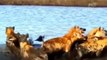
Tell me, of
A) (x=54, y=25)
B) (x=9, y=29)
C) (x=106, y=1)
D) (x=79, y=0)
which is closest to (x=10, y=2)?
(x=79, y=0)

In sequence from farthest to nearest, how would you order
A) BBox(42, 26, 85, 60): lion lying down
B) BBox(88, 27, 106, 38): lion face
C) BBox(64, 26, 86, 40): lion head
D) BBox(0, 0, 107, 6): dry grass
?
BBox(0, 0, 107, 6): dry grass → BBox(88, 27, 106, 38): lion face → BBox(64, 26, 86, 40): lion head → BBox(42, 26, 85, 60): lion lying down

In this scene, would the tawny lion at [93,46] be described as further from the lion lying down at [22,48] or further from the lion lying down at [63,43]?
the lion lying down at [22,48]

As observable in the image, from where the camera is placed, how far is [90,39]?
7.62m

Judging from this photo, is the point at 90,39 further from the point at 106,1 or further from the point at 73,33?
the point at 106,1

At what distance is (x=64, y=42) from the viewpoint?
7324mm

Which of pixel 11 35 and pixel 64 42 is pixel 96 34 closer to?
pixel 64 42

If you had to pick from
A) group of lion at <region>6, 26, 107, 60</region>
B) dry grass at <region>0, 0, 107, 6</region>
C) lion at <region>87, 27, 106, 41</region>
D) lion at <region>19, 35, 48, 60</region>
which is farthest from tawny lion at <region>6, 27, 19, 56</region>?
dry grass at <region>0, 0, 107, 6</region>

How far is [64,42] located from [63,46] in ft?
0.37

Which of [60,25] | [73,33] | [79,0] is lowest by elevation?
[79,0]

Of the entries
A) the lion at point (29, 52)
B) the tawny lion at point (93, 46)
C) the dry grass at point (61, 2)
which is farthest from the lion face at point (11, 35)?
the dry grass at point (61, 2)

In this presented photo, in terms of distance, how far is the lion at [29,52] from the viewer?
6.58 m

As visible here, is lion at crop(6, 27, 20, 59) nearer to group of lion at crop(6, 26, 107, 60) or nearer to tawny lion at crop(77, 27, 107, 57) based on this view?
group of lion at crop(6, 26, 107, 60)

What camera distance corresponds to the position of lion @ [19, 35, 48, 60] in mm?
6582

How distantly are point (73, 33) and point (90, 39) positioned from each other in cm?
39
